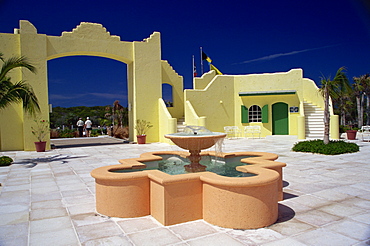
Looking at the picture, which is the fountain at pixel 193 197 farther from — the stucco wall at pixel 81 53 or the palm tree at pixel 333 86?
the stucco wall at pixel 81 53

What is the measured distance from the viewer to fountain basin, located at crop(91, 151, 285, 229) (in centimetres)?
392

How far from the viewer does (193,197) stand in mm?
4254

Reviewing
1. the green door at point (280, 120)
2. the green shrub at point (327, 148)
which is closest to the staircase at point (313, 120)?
the green door at point (280, 120)

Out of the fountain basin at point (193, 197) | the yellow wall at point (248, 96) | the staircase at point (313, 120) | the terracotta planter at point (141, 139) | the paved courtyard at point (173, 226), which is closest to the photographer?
the paved courtyard at point (173, 226)

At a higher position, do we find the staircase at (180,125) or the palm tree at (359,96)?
the palm tree at (359,96)

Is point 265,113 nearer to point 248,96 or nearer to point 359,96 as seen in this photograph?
point 248,96

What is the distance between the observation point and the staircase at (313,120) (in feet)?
56.4

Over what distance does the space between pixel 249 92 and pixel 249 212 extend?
50.9 feet

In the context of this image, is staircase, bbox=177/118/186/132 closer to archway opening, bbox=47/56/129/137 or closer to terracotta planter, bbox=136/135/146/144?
terracotta planter, bbox=136/135/146/144

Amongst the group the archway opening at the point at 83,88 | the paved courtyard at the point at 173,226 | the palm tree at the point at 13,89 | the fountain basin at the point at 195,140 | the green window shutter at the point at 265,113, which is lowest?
the paved courtyard at the point at 173,226

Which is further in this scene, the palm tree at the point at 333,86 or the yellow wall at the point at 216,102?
the yellow wall at the point at 216,102

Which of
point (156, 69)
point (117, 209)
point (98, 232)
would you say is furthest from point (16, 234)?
point (156, 69)

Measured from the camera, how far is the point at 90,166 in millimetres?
9023

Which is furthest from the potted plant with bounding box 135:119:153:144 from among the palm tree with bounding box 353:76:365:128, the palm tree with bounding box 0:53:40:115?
the palm tree with bounding box 353:76:365:128
